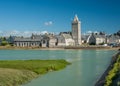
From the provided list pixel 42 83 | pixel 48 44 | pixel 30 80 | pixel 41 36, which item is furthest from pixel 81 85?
pixel 41 36

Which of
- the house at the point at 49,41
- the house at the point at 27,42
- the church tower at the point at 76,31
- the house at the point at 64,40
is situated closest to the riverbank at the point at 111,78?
the house at the point at 49,41

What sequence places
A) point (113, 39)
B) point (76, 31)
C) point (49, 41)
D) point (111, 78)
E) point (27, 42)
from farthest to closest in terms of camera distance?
point (113, 39) → point (27, 42) → point (76, 31) → point (49, 41) → point (111, 78)

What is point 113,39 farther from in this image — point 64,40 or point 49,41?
point 49,41

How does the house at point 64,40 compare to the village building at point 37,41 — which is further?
the house at point 64,40

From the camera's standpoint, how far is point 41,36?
179000 mm

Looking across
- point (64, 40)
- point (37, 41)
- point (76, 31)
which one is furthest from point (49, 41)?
point (76, 31)

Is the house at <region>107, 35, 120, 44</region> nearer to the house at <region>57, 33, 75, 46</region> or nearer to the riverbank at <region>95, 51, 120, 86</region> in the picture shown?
the house at <region>57, 33, 75, 46</region>

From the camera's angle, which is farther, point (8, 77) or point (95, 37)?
point (95, 37)

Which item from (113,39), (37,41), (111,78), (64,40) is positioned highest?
(113,39)

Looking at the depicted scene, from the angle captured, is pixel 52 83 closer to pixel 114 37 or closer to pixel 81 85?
pixel 81 85

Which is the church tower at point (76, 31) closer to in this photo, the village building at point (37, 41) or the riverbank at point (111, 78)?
the village building at point (37, 41)

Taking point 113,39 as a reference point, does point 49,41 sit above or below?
below

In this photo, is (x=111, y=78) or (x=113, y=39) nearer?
(x=111, y=78)

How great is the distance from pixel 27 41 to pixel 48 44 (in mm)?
15217
